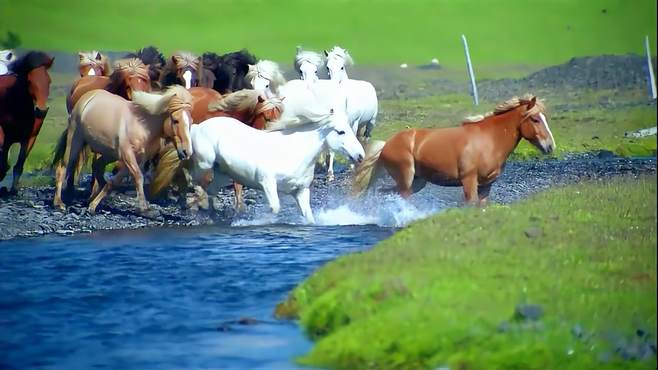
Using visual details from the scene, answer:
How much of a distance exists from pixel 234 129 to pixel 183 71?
1.86 ft

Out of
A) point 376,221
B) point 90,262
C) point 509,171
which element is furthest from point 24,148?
point 509,171

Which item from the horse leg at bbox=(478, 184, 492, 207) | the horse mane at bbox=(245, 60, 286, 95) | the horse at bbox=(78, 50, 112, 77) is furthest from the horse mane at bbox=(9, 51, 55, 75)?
the horse leg at bbox=(478, 184, 492, 207)

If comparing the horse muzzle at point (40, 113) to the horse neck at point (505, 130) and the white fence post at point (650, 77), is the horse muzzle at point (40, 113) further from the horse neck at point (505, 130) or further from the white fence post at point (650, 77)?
the white fence post at point (650, 77)

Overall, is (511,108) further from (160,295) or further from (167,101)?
(160,295)

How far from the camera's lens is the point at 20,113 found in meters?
7.07

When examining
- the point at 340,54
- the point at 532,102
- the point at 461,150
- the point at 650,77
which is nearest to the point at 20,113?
the point at 340,54

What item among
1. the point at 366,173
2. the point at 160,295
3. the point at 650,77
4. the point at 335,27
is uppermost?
the point at 335,27

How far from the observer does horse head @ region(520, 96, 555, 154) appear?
649 cm

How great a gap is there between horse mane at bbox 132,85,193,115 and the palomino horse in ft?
3.28

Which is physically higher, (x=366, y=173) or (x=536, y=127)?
(x=536, y=127)

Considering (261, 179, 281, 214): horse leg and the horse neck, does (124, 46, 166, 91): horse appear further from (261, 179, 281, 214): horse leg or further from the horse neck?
the horse neck

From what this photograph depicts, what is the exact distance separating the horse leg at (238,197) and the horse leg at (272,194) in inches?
7.5

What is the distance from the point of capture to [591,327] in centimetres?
508

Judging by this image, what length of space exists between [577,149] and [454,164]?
60cm
